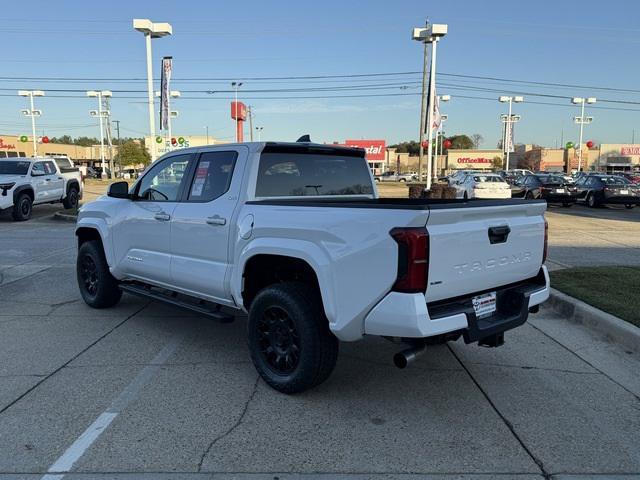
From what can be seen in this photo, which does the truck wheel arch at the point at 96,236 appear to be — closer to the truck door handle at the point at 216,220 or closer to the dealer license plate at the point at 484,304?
the truck door handle at the point at 216,220

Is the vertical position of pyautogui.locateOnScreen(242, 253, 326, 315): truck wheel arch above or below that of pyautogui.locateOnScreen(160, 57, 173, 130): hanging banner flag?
below

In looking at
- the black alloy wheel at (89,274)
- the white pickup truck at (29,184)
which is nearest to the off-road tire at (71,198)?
the white pickup truck at (29,184)

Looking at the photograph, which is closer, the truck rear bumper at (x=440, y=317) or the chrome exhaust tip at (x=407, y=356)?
the truck rear bumper at (x=440, y=317)

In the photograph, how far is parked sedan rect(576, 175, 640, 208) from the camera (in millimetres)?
23547

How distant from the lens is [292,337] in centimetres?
410

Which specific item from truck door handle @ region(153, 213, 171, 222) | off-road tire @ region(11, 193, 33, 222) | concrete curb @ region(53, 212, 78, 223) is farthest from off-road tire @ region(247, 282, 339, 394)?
off-road tire @ region(11, 193, 33, 222)

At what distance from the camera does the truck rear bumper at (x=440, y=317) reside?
3295 mm

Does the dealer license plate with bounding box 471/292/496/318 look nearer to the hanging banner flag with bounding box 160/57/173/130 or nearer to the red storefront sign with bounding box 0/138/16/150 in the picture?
the hanging banner flag with bounding box 160/57/173/130

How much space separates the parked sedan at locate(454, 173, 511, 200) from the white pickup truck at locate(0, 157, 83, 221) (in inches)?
619

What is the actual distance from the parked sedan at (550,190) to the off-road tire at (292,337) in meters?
22.5

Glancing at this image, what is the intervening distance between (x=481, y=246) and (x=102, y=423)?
2.86m

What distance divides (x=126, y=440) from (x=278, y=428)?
38.6 inches

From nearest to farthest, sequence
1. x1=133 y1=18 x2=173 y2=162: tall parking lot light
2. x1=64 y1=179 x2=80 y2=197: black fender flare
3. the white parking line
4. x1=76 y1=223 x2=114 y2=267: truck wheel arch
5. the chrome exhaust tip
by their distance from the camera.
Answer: the white parking line < the chrome exhaust tip < x1=76 y1=223 x2=114 y2=267: truck wheel arch < x1=64 y1=179 x2=80 y2=197: black fender flare < x1=133 y1=18 x2=173 y2=162: tall parking lot light

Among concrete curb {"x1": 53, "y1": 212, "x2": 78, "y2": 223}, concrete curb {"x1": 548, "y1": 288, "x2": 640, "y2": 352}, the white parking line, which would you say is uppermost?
concrete curb {"x1": 548, "y1": 288, "x2": 640, "y2": 352}
